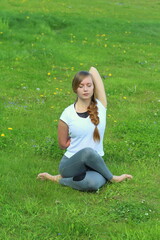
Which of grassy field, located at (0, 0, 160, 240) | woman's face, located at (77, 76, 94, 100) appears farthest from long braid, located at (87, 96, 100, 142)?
grassy field, located at (0, 0, 160, 240)

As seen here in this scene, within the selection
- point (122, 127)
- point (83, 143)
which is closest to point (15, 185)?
point (83, 143)

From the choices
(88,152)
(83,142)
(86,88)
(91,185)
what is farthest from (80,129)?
(91,185)

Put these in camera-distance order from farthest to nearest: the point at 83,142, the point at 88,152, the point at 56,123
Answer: the point at 56,123 < the point at 83,142 < the point at 88,152

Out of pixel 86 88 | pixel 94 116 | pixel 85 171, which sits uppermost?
pixel 86 88

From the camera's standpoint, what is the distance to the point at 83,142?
6320 mm

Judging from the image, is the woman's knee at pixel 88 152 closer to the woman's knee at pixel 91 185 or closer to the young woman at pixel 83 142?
the young woman at pixel 83 142

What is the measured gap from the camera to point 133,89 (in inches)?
489

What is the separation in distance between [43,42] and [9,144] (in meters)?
10.4

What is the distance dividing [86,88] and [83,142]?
0.81 m

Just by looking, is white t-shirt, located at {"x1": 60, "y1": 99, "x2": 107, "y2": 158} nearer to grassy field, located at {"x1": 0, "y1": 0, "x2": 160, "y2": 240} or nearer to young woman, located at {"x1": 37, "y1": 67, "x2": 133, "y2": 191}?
young woman, located at {"x1": 37, "y1": 67, "x2": 133, "y2": 191}

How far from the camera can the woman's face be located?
616 cm

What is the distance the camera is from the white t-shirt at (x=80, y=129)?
6227mm

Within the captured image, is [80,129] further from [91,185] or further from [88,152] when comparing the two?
[91,185]

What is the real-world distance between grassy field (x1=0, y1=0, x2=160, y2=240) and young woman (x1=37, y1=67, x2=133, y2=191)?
0.16 m
